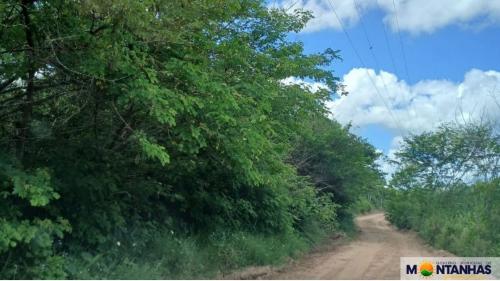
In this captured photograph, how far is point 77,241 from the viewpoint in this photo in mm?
9750

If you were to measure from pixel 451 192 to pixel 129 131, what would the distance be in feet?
84.0

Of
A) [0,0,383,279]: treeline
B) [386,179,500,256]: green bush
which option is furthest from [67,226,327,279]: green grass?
[386,179,500,256]: green bush

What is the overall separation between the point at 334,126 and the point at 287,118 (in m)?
18.7

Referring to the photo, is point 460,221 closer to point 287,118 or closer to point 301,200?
point 301,200

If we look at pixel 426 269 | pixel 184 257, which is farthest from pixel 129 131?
pixel 426 269

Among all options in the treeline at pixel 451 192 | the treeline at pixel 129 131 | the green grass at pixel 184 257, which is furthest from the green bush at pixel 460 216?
the treeline at pixel 129 131

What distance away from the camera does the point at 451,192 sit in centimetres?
3159

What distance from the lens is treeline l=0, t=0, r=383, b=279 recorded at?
316 inches

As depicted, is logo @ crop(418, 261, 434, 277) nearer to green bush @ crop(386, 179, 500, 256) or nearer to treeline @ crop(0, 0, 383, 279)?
treeline @ crop(0, 0, 383, 279)

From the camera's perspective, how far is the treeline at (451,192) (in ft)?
65.5

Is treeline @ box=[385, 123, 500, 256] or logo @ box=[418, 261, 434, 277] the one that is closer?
logo @ box=[418, 261, 434, 277]

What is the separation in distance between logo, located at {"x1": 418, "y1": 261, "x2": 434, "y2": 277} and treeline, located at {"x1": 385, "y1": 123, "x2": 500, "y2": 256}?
553 centimetres

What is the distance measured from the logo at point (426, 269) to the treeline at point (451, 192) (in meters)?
5.53

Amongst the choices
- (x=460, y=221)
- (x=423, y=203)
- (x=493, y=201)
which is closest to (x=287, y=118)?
(x=493, y=201)
